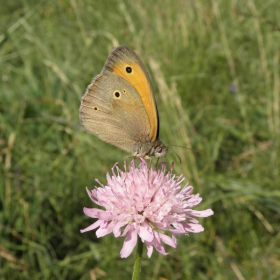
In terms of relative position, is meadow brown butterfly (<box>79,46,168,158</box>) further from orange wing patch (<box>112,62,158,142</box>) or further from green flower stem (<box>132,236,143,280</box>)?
green flower stem (<box>132,236,143,280</box>)

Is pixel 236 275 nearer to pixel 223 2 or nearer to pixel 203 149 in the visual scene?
pixel 203 149

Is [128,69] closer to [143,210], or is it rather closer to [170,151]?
[143,210]

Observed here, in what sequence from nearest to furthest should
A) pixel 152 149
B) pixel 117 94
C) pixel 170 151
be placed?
1. pixel 152 149
2. pixel 117 94
3. pixel 170 151

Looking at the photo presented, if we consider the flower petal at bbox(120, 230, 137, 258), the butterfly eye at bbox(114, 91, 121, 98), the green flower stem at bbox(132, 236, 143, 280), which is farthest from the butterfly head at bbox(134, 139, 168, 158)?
the green flower stem at bbox(132, 236, 143, 280)

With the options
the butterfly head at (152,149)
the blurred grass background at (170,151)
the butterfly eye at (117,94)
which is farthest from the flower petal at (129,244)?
the blurred grass background at (170,151)

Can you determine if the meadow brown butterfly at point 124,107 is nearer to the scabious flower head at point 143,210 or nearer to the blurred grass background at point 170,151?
the scabious flower head at point 143,210

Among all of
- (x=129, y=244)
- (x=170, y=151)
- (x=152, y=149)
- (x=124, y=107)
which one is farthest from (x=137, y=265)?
(x=170, y=151)
